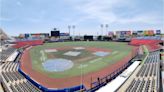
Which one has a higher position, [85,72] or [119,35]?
[119,35]

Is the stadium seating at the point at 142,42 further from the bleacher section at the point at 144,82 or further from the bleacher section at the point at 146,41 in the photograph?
the bleacher section at the point at 144,82

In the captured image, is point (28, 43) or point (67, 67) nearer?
point (67, 67)

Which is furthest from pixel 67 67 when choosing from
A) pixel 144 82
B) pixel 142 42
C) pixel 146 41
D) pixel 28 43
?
pixel 146 41

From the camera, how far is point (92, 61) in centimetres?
Answer: 4569

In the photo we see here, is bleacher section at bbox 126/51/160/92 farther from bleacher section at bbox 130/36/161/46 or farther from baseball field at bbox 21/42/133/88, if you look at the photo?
bleacher section at bbox 130/36/161/46

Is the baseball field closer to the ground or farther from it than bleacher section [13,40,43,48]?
closer to the ground

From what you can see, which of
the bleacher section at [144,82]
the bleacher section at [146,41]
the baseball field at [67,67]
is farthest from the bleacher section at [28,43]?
the bleacher section at [144,82]

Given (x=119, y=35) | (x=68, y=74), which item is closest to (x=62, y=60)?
(x=68, y=74)

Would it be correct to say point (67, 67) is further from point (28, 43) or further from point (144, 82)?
point (28, 43)

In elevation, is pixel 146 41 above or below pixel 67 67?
above

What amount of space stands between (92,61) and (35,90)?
21.9m

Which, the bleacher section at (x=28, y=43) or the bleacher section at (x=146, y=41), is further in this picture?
the bleacher section at (x=28, y=43)

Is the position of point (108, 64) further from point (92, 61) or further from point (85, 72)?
point (85, 72)

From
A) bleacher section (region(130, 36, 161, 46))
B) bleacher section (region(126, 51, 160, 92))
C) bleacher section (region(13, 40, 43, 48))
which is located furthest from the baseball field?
bleacher section (region(13, 40, 43, 48))
